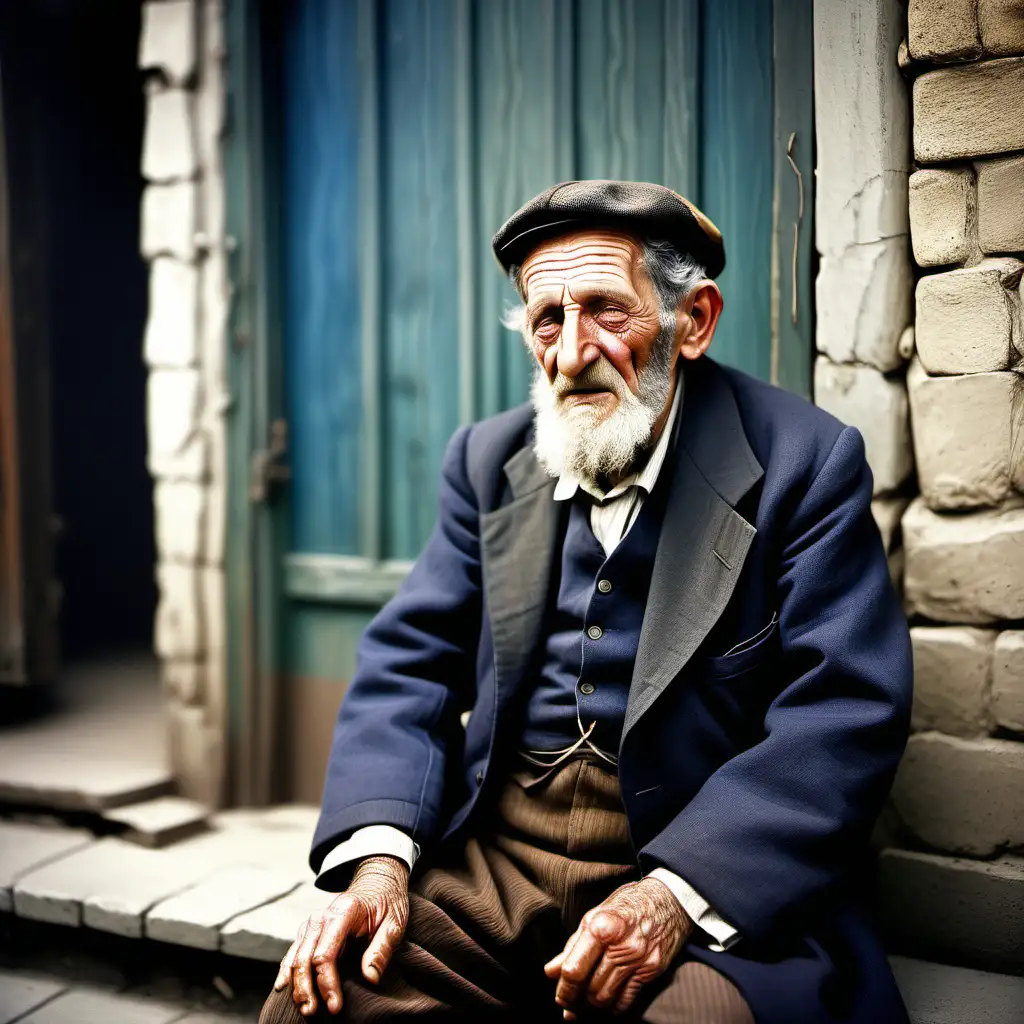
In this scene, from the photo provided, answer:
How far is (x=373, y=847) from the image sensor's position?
6.30ft

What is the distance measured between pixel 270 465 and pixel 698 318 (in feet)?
5.41

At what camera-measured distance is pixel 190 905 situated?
→ 8.54 feet

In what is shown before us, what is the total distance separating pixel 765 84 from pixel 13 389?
9.21ft

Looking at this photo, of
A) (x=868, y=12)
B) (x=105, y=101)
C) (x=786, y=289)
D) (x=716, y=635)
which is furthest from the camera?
(x=105, y=101)

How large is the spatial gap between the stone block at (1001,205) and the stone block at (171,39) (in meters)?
2.27

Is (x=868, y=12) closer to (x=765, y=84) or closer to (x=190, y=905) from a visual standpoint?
(x=765, y=84)

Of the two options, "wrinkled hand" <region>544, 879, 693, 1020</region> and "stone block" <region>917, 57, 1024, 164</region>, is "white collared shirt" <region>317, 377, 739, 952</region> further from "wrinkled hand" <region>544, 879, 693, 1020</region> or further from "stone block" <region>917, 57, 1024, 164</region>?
"stone block" <region>917, 57, 1024, 164</region>

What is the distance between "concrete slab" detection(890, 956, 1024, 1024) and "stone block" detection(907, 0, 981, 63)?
192 centimetres

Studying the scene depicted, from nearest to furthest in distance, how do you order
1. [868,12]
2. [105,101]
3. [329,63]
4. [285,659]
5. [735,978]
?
[735,978], [868,12], [329,63], [285,659], [105,101]

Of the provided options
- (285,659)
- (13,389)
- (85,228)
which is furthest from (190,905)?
(85,228)

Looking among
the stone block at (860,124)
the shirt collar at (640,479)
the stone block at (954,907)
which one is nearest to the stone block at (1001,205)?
the stone block at (860,124)

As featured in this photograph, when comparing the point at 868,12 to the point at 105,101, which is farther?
the point at 105,101

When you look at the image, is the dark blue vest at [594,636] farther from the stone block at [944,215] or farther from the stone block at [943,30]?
the stone block at [943,30]

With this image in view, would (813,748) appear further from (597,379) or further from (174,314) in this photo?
(174,314)
